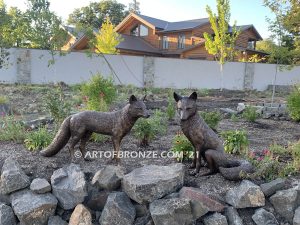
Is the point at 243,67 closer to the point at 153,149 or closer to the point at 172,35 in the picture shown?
the point at 172,35

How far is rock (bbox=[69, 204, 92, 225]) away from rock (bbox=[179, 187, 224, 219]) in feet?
3.42

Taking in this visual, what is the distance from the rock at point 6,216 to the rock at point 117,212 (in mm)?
1011

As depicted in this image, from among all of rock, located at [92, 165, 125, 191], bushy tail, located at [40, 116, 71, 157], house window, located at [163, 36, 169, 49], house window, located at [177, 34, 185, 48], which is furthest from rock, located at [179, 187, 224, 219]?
house window, located at [163, 36, 169, 49]

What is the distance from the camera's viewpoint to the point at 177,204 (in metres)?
3.30

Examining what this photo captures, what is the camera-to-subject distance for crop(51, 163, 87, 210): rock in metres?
3.59

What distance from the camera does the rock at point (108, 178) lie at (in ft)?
11.9

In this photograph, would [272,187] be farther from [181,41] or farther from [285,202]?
[181,41]

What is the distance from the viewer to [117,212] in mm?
3389

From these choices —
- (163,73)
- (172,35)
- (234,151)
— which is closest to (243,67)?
(163,73)

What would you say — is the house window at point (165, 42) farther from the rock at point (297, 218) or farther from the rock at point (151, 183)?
the rock at point (297, 218)

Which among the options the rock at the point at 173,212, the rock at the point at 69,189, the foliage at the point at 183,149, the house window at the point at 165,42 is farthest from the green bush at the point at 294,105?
the house window at the point at 165,42

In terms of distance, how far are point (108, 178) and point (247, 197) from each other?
5.02ft

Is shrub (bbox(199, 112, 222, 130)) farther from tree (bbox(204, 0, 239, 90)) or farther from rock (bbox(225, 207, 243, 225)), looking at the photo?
tree (bbox(204, 0, 239, 90))

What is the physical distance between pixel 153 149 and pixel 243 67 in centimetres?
2006
